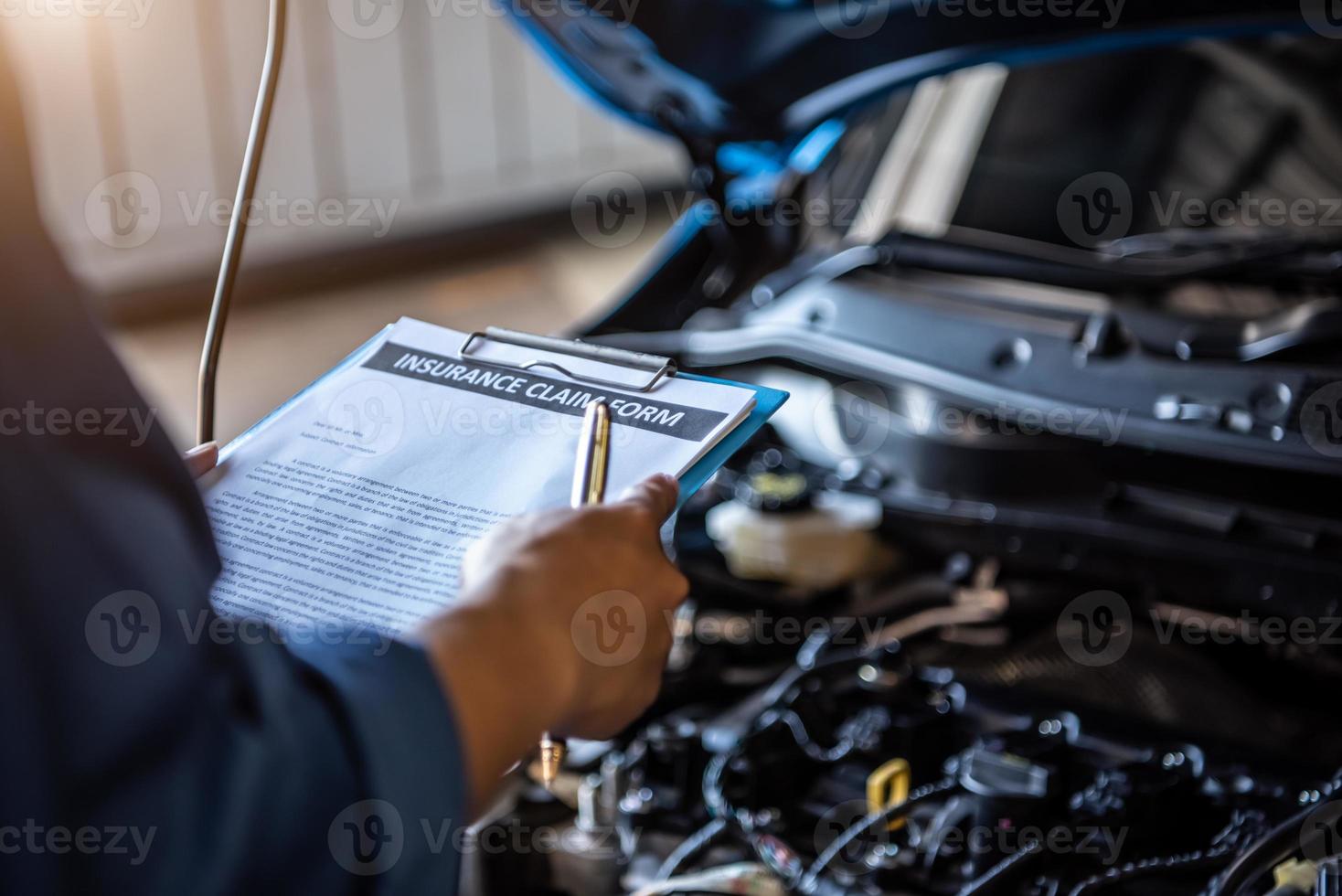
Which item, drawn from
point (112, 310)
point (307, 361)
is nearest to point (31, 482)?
point (307, 361)

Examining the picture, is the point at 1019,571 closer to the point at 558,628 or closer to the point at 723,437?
the point at 723,437

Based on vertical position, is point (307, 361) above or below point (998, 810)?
below

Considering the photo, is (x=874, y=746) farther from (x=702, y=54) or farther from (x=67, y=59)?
(x=67, y=59)

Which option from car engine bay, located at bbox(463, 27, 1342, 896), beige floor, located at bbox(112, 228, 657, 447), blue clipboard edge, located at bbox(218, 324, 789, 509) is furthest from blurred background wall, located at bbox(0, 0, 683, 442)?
blue clipboard edge, located at bbox(218, 324, 789, 509)

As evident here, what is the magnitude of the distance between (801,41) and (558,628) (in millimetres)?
881

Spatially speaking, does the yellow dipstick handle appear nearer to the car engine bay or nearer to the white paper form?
the car engine bay

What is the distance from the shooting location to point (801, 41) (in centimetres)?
125

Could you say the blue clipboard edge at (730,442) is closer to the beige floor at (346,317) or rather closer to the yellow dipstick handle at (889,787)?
the yellow dipstick handle at (889,787)

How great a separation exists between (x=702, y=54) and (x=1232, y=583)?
71cm

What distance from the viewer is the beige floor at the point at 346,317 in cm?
354

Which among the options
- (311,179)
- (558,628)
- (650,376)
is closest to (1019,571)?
(650,376)

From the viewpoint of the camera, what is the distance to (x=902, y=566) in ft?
3.98

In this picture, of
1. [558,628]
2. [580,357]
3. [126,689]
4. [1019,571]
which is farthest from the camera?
[1019,571]

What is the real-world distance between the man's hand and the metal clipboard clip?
11 centimetres
